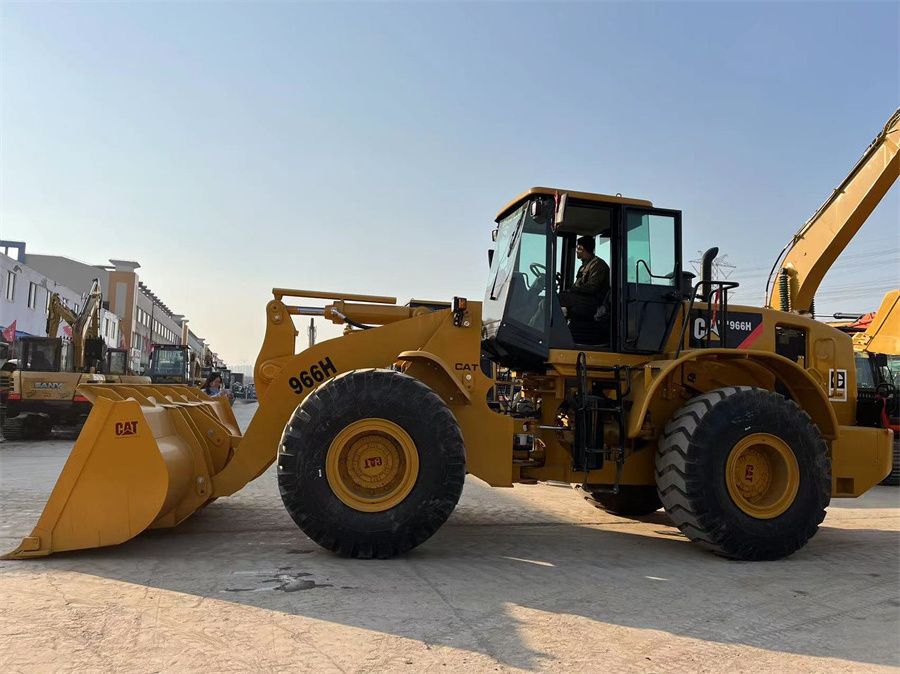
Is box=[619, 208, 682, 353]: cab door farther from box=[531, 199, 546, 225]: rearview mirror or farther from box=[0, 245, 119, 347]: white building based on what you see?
box=[0, 245, 119, 347]: white building

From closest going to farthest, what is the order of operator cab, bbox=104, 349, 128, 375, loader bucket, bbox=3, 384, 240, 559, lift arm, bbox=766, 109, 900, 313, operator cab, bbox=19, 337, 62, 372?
1. loader bucket, bbox=3, 384, 240, 559
2. lift arm, bbox=766, 109, 900, 313
3. operator cab, bbox=19, 337, 62, 372
4. operator cab, bbox=104, 349, 128, 375

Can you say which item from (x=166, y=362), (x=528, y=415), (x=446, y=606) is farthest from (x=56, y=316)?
(x=446, y=606)

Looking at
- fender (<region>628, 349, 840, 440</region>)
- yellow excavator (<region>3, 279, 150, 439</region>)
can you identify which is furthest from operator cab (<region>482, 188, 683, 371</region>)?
yellow excavator (<region>3, 279, 150, 439</region>)

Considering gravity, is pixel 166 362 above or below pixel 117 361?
above

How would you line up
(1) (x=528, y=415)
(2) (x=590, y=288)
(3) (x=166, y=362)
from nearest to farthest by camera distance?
(2) (x=590, y=288)
(1) (x=528, y=415)
(3) (x=166, y=362)

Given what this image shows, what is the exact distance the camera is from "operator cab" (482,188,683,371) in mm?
5742

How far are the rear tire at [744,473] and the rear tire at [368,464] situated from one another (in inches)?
69.9

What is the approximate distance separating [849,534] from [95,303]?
20.2m

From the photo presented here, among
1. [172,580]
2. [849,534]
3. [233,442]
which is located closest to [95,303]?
[233,442]

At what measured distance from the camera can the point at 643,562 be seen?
5.09 meters

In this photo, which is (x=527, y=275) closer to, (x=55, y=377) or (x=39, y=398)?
(x=55, y=377)

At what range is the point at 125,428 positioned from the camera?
15.3 ft

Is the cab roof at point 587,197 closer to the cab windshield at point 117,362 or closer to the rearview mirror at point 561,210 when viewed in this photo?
the rearview mirror at point 561,210

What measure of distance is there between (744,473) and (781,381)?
3.56 ft
